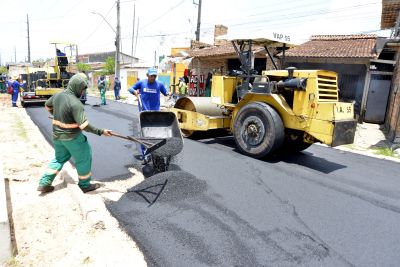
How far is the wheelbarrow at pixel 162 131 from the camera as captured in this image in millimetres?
4809

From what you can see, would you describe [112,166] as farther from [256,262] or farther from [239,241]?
[256,262]

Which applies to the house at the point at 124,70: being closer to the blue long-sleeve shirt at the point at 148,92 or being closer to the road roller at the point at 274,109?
the road roller at the point at 274,109

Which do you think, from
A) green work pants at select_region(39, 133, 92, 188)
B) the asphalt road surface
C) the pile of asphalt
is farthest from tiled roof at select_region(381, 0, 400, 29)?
green work pants at select_region(39, 133, 92, 188)

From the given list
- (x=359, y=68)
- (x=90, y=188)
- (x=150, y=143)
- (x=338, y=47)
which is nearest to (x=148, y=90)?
(x=150, y=143)

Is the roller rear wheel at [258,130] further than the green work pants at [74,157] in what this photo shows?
Yes

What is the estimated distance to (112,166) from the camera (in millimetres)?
5438

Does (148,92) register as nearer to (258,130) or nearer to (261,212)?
(258,130)

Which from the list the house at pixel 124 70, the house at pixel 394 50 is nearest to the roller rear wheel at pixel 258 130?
the house at pixel 394 50

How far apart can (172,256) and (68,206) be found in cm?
156

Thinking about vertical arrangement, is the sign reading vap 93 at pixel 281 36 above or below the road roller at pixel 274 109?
above

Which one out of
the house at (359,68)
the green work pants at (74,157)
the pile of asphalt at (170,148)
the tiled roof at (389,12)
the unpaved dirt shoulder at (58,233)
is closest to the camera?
the unpaved dirt shoulder at (58,233)

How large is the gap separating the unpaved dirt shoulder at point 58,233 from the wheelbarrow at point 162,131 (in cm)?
56

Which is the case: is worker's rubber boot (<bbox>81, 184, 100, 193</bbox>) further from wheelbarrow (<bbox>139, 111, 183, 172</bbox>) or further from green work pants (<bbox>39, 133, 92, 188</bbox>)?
wheelbarrow (<bbox>139, 111, 183, 172</bbox>)

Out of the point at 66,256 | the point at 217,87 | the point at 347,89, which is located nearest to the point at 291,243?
the point at 66,256
